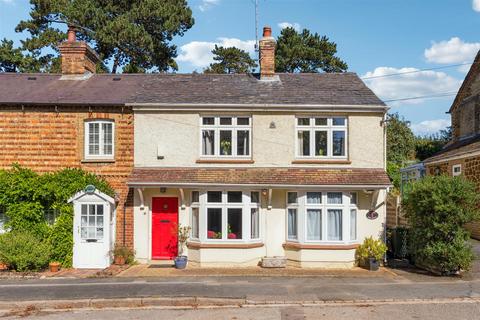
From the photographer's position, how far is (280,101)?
17.8 metres

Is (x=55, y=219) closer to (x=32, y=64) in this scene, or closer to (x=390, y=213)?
(x=390, y=213)

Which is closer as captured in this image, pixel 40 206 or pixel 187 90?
pixel 40 206

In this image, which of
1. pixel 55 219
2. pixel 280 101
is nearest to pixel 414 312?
pixel 280 101

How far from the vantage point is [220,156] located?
17.8 metres

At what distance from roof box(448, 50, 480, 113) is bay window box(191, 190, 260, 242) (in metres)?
16.2

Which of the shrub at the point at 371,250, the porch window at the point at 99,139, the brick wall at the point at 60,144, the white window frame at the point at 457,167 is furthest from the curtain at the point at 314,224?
the white window frame at the point at 457,167

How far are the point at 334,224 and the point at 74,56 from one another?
12.2 metres

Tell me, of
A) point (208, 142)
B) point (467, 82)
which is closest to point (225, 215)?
point (208, 142)

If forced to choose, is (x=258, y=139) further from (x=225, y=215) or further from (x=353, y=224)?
(x=353, y=224)

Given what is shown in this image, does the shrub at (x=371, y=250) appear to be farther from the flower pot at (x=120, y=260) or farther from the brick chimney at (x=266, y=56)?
the flower pot at (x=120, y=260)

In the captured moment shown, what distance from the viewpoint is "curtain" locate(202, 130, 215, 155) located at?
58.7ft

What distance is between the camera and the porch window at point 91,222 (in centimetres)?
1672

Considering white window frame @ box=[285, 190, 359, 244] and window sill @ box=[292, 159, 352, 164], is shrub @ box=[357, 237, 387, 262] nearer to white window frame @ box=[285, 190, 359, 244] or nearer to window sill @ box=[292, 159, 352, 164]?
white window frame @ box=[285, 190, 359, 244]

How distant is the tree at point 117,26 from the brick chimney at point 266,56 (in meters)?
19.1
